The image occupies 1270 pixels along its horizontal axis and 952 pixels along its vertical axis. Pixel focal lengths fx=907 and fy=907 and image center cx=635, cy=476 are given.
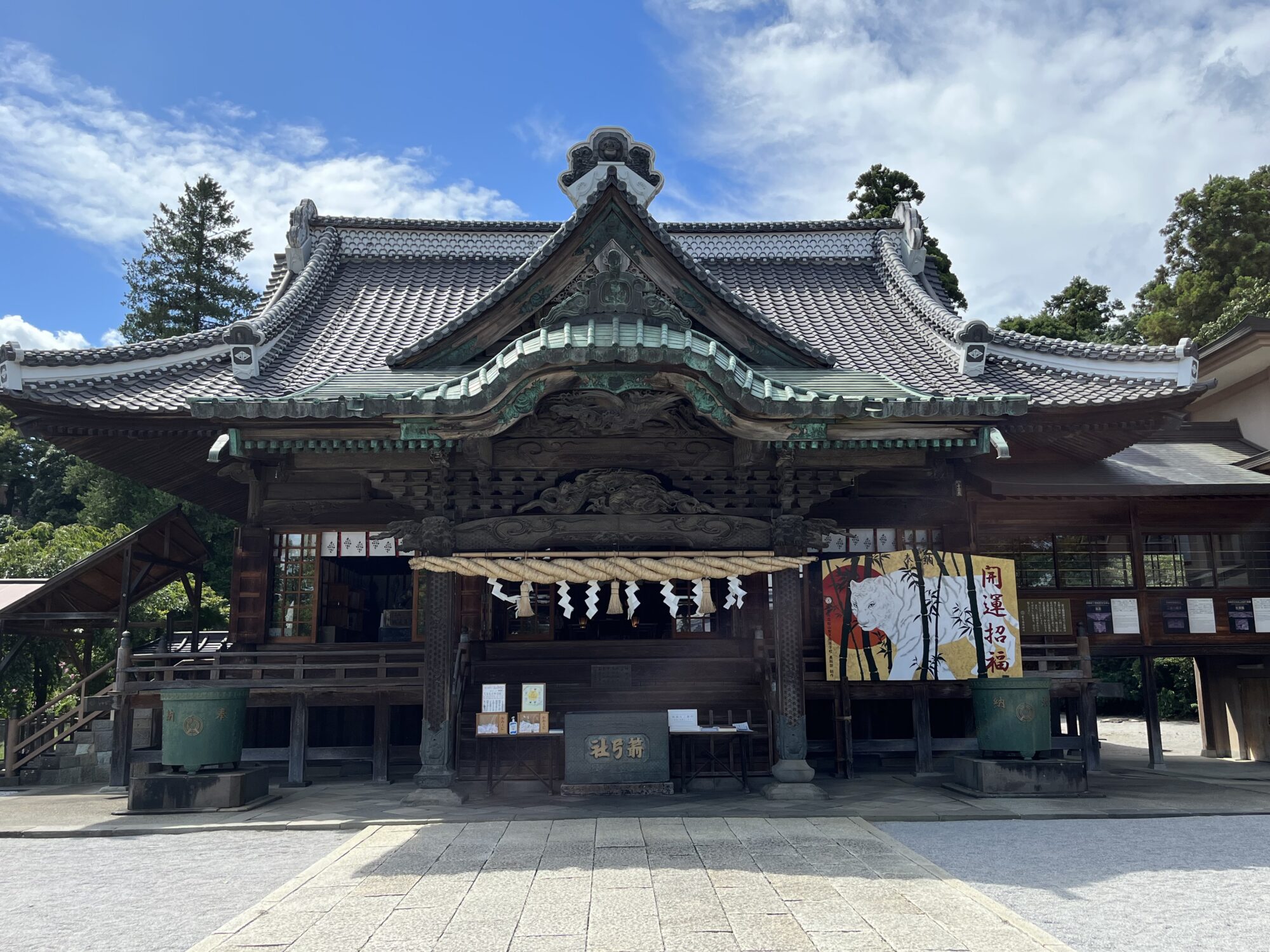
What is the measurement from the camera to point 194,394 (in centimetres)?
1287

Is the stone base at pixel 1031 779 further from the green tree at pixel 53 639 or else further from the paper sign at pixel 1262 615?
the green tree at pixel 53 639

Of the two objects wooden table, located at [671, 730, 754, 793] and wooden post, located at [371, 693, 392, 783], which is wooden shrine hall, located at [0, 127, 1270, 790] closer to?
wooden post, located at [371, 693, 392, 783]

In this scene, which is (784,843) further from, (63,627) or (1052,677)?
(63,627)

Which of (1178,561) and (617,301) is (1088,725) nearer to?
(1178,561)

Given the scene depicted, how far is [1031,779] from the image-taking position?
10.8 m

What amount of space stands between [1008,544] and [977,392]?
8.52 feet

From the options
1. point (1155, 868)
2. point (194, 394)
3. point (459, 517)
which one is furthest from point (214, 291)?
point (1155, 868)

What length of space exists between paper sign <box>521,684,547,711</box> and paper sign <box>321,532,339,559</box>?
4999mm

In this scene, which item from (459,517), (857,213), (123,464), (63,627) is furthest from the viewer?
(857,213)

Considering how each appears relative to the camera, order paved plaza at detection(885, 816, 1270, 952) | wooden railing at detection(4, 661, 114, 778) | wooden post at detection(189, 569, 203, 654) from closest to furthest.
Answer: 1. paved plaza at detection(885, 816, 1270, 952)
2. wooden railing at detection(4, 661, 114, 778)
3. wooden post at detection(189, 569, 203, 654)

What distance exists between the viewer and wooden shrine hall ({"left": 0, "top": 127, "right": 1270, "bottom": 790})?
35.2 feet

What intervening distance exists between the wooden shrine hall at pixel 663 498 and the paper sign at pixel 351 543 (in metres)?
0.04

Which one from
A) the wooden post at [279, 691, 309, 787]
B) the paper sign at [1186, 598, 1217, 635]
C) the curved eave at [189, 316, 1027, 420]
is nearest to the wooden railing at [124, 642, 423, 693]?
the wooden post at [279, 691, 309, 787]

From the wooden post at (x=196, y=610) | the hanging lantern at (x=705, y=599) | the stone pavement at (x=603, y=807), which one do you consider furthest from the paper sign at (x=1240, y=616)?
the wooden post at (x=196, y=610)
